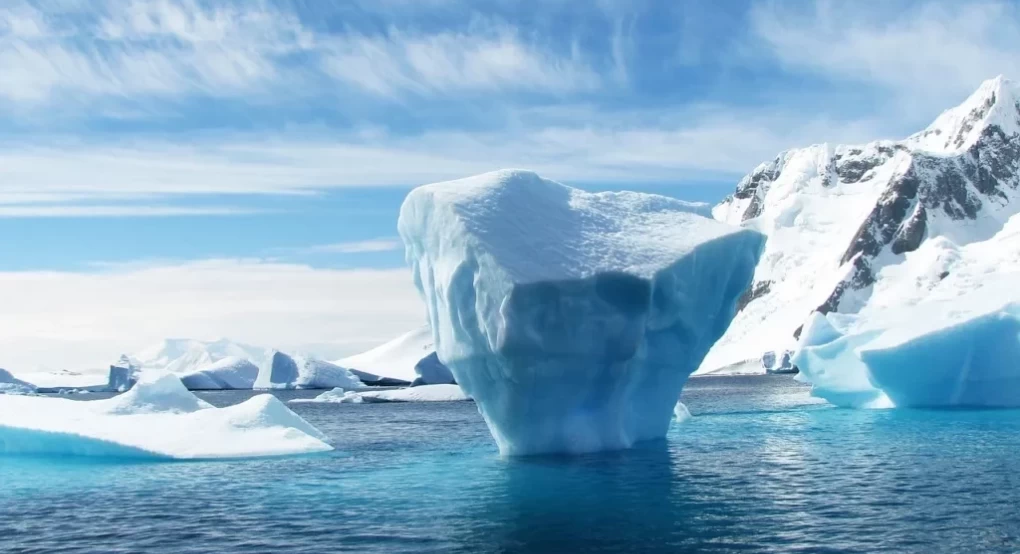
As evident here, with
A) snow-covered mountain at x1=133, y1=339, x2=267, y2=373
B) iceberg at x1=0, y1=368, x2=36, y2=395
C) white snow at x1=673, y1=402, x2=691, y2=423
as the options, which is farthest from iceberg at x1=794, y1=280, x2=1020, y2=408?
snow-covered mountain at x1=133, y1=339, x2=267, y2=373

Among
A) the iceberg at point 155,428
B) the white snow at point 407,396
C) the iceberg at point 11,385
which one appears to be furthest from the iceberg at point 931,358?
the iceberg at point 11,385

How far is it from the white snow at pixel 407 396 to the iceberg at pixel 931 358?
2188 centimetres

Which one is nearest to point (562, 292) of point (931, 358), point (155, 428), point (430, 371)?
point (155, 428)

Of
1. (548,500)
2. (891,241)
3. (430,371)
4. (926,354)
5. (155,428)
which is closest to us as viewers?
(548,500)

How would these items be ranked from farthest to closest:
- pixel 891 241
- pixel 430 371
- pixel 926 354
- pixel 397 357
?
pixel 891 241
pixel 397 357
pixel 430 371
pixel 926 354

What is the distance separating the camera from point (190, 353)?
145m

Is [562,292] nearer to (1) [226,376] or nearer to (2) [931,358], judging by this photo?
(2) [931,358]

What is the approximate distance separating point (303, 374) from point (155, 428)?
193 ft

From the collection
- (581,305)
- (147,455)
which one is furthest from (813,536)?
(147,455)

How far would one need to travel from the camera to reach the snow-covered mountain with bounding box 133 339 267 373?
138500 millimetres

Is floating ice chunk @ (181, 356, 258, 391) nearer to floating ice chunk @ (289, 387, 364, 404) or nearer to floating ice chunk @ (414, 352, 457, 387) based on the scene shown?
floating ice chunk @ (414, 352, 457, 387)

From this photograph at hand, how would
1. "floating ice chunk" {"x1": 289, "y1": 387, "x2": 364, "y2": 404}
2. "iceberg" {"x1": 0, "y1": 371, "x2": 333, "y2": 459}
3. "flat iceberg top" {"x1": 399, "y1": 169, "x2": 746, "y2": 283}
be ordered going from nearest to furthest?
"flat iceberg top" {"x1": 399, "y1": 169, "x2": 746, "y2": 283}
"iceberg" {"x1": 0, "y1": 371, "x2": 333, "y2": 459}
"floating ice chunk" {"x1": 289, "y1": 387, "x2": 364, "y2": 404}

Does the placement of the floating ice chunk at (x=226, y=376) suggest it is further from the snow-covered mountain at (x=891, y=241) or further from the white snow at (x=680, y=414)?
the snow-covered mountain at (x=891, y=241)

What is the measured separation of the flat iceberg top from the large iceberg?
31 millimetres
